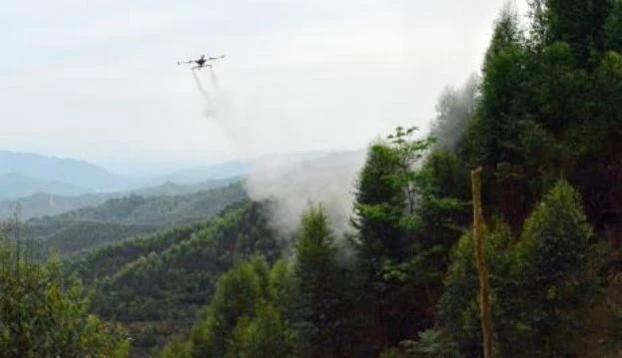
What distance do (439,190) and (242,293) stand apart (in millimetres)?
28270

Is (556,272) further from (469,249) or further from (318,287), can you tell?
(318,287)

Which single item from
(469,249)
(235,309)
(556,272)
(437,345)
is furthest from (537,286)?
(235,309)

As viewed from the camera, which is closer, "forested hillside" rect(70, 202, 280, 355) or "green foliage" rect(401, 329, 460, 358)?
"green foliage" rect(401, 329, 460, 358)

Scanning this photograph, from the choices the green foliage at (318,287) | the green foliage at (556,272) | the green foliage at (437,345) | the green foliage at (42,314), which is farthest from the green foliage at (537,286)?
the green foliage at (42,314)

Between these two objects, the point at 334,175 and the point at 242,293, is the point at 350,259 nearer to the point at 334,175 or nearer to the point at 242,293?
the point at 242,293

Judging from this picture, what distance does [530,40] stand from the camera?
53.9 meters

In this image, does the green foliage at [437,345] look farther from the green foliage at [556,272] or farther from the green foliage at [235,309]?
the green foliage at [235,309]

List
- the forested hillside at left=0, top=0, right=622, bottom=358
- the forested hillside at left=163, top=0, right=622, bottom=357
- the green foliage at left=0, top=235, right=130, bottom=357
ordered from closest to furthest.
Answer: the green foliage at left=0, top=235, right=130, bottom=357 → the forested hillside at left=0, top=0, right=622, bottom=358 → the forested hillside at left=163, top=0, right=622, bottom=357

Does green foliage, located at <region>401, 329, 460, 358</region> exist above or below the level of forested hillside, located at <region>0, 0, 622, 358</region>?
below

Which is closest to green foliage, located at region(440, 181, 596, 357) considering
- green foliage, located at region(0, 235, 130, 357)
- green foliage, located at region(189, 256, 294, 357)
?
green foliage, located at region(0, 235, 130, 357)

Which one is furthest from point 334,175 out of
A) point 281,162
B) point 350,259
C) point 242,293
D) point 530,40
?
point 350,259

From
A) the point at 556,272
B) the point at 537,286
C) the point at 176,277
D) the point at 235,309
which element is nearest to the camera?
the point at 556,272

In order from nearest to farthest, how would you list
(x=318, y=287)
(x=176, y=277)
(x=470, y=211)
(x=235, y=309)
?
(x=470, y=211) → (x=318, y=287) → (x=235, y=309) → (x=176, y=277)

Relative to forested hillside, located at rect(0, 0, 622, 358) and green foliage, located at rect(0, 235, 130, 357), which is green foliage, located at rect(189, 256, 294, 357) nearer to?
forested hillside, located at rect(0, 0, 622, 358)
